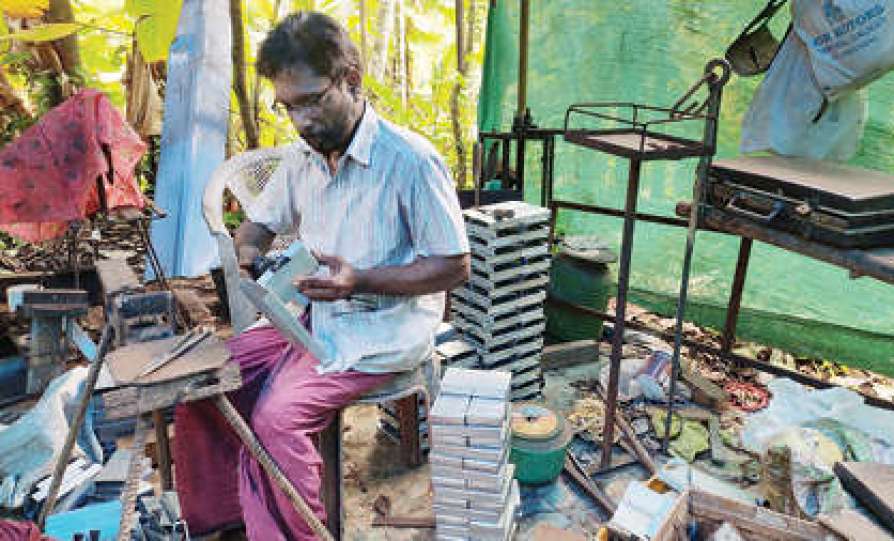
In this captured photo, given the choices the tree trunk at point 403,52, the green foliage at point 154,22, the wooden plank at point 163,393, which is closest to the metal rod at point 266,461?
the wooden plank at point 163,393

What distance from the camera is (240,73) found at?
18.3ft

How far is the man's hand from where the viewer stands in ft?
7.83

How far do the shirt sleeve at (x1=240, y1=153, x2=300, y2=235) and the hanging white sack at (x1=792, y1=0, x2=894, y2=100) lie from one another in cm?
270

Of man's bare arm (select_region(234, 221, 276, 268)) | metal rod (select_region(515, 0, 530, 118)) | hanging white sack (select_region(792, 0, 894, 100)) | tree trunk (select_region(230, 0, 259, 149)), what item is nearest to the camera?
man's bare arm (select_region(234, 221, 276, 268))

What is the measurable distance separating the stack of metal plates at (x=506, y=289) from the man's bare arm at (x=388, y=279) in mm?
1108

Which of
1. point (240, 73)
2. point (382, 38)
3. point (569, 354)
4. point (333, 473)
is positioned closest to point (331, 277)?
point (333, 473)

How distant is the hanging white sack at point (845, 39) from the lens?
3.11 m

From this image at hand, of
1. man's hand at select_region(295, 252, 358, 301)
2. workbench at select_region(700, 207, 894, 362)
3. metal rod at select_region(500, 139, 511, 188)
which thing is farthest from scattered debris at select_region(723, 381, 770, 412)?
man's hand at select_region(295, 252, 358, 301)

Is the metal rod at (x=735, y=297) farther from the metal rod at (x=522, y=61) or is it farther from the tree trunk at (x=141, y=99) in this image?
the tree trunk at (x=141, y=99)

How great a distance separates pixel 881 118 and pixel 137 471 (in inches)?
162

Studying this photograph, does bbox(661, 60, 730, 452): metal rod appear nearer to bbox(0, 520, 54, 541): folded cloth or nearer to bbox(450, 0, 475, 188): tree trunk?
bbox(0, 520, 54, 541): folded cloth

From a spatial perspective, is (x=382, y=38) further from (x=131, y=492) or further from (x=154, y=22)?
(x=131, y=492)

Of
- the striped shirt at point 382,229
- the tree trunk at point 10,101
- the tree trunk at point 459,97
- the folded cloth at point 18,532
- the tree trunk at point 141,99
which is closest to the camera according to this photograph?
the folded cloth at point 18,532

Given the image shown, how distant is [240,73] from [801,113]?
13.8 feet
